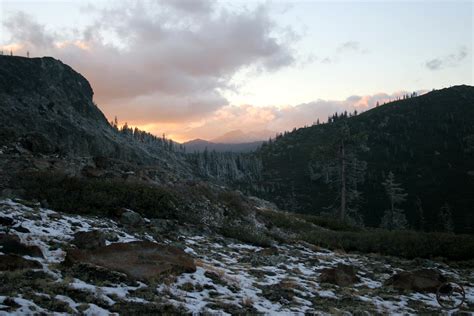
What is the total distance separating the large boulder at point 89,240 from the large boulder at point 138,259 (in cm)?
101

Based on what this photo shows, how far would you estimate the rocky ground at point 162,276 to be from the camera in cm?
714

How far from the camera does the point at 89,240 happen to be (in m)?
10.3

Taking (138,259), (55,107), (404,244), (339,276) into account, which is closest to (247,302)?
(138,259)

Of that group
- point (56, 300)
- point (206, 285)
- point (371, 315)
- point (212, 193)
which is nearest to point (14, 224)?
point (56, 300)

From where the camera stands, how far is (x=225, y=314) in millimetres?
7531

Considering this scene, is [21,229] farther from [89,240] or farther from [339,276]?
[339,276]

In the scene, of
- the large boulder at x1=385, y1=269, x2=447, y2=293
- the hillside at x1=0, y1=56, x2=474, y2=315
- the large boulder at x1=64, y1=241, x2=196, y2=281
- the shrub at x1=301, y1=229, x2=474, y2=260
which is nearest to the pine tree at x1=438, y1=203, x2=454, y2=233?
the shrub at x1=301, y1=229, x2=474, y2=260

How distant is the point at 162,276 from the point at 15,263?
3.28 meters

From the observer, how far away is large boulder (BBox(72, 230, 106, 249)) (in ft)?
33.3

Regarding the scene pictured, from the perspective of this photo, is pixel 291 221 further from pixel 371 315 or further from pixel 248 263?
pixel 371 315

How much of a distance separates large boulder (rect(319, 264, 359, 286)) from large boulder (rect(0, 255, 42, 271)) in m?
8.46

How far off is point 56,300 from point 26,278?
4.15ft

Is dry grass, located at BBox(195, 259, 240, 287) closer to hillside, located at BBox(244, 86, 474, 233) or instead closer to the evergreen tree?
the evergreen tree

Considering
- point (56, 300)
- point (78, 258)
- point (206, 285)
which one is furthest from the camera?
point (206, 285)
